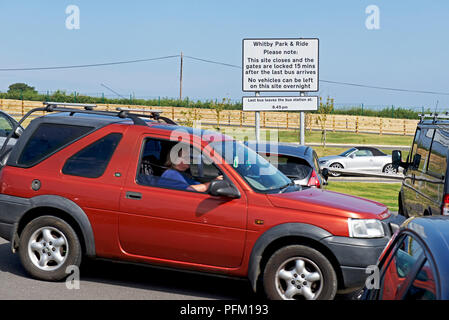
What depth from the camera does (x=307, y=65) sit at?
19.5 m

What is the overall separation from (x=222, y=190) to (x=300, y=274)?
1.08 metres

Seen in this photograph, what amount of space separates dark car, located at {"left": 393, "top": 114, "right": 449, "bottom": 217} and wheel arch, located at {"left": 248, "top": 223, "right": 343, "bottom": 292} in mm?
1938

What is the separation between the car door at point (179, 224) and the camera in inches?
234

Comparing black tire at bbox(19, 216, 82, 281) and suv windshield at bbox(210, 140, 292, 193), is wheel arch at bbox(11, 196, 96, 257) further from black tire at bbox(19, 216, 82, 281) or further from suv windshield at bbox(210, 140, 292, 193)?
suv windshield at bbox(210, 140, 292, 193)

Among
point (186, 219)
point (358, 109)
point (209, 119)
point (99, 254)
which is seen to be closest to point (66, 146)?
point (99, 254)

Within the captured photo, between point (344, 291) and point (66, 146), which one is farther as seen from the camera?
point (66, 146)

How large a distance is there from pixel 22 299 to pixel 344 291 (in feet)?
9.92

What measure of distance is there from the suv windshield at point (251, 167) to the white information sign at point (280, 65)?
40.7ft

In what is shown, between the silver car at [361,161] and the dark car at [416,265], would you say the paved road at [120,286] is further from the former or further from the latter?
the silver car at [361,161]

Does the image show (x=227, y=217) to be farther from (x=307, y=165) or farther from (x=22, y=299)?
(x=307, y=165)

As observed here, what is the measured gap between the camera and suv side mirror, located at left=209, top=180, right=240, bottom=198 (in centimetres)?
595

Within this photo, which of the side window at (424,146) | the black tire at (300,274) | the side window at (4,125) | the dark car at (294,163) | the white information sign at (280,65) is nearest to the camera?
the black tire at (300,274)

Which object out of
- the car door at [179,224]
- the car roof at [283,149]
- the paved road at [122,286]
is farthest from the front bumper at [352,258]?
the car roof at [283,149]

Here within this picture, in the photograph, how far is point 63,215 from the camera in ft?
21.5
